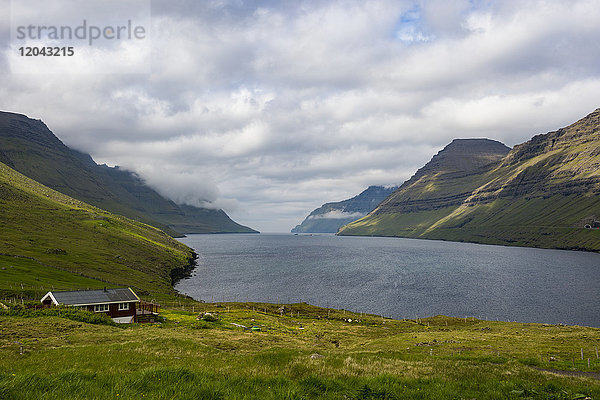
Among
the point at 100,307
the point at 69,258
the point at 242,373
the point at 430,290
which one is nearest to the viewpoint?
the point at 242,373

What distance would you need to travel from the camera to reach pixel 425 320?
9700 centimetres

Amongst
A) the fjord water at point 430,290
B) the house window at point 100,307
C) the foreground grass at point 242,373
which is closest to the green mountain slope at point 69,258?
the fjord water at point 430,290

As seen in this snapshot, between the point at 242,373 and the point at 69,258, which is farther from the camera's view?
the point at 69,258

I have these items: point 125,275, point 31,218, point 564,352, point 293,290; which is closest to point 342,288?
point 293,290

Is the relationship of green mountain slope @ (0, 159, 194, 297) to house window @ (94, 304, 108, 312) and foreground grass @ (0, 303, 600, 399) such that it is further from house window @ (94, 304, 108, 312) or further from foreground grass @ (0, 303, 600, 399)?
foreground grass @ (0, 303, 600, 399)

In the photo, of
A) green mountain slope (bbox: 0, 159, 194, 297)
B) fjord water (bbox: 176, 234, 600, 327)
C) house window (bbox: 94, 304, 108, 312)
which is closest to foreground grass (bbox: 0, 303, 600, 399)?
house window (bbox: 94, 304, 108, 312)

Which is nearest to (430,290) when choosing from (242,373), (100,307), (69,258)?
(100,307)

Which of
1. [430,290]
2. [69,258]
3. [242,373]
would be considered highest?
[242,373]

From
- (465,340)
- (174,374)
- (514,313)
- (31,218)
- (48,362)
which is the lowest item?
(514,313)

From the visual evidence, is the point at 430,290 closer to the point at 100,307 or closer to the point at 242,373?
the point at 100,307

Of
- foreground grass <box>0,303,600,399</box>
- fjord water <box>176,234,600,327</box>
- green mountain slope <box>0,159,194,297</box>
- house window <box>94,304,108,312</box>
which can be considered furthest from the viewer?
fjord water <box>176,234,600,327</box>

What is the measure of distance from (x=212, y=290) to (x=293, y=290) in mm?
34125

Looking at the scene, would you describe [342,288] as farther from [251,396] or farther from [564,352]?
[251,396]

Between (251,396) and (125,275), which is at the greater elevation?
(251,396)
